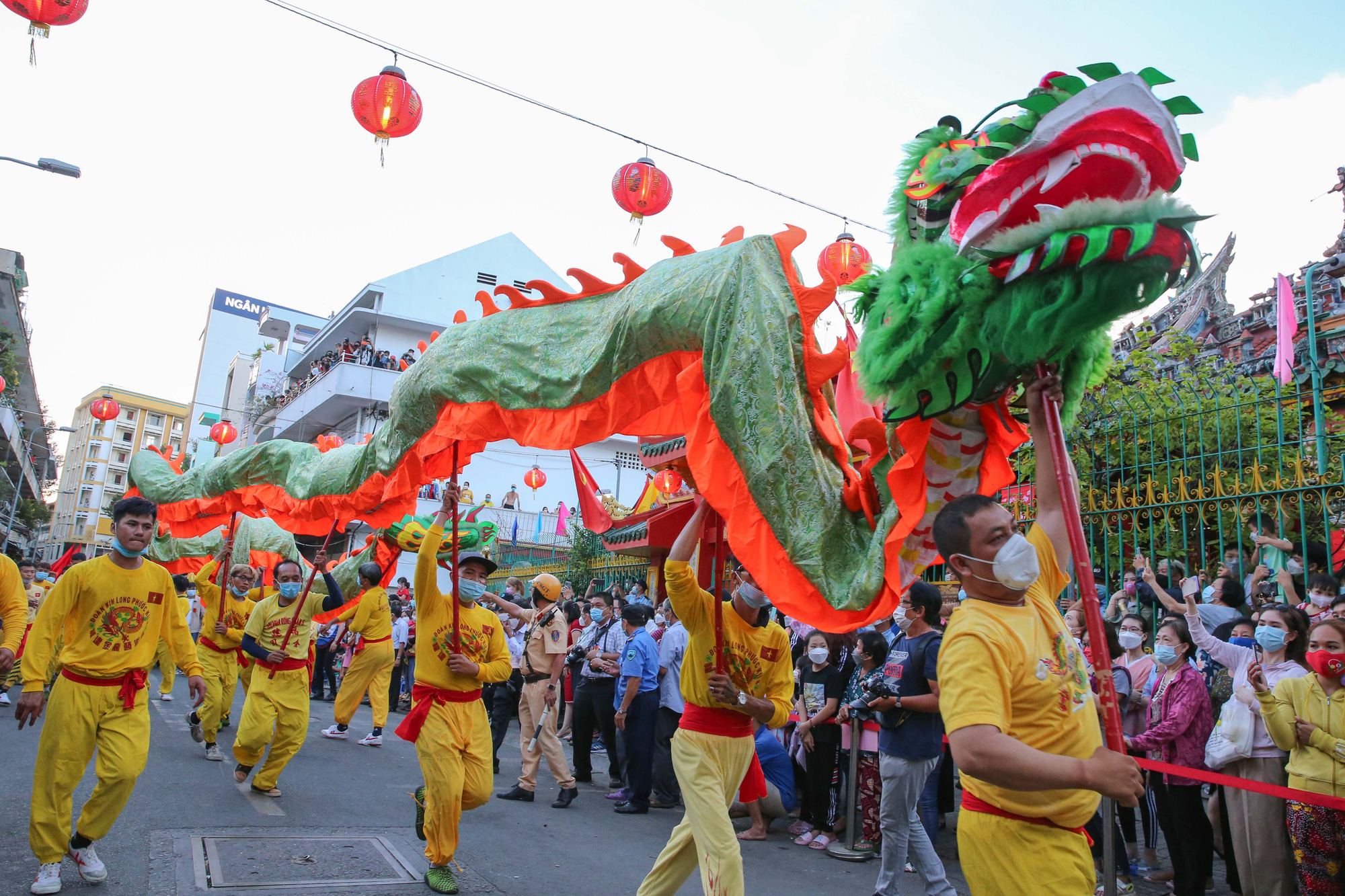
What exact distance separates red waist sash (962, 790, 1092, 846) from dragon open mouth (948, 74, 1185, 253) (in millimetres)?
1436

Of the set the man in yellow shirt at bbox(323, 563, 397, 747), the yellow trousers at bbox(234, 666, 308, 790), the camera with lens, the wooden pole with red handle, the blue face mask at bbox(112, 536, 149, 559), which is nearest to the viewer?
the blue face mask at bbox(112, 536, 149, 559)

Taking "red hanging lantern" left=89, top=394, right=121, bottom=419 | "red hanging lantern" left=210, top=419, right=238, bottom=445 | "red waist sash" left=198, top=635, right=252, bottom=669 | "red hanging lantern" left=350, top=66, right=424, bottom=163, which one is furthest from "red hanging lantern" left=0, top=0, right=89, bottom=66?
"red hanging lantern" left=89, top=394, right=121, bottom=419

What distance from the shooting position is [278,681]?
736cm

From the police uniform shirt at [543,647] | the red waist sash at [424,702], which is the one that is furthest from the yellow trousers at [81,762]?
the police uniform shirt at [543,647]

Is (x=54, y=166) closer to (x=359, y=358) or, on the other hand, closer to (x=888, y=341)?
(x=888, y=341)

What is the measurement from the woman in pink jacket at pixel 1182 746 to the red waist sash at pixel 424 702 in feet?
12.8

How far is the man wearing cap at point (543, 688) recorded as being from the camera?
7715 mm

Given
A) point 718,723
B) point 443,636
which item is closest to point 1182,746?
point 718,723

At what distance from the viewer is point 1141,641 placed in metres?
6.13

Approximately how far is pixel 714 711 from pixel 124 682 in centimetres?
316

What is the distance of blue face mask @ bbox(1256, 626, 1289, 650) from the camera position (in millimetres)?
4773

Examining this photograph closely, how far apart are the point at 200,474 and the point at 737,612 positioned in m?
4.34

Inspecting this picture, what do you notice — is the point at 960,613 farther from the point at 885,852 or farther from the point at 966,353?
the point at 885,852

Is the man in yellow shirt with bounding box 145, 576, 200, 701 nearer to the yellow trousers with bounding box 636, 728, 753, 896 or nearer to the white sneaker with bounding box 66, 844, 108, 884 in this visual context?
the white sneaker with bounding box 66, 844, 108, 884
